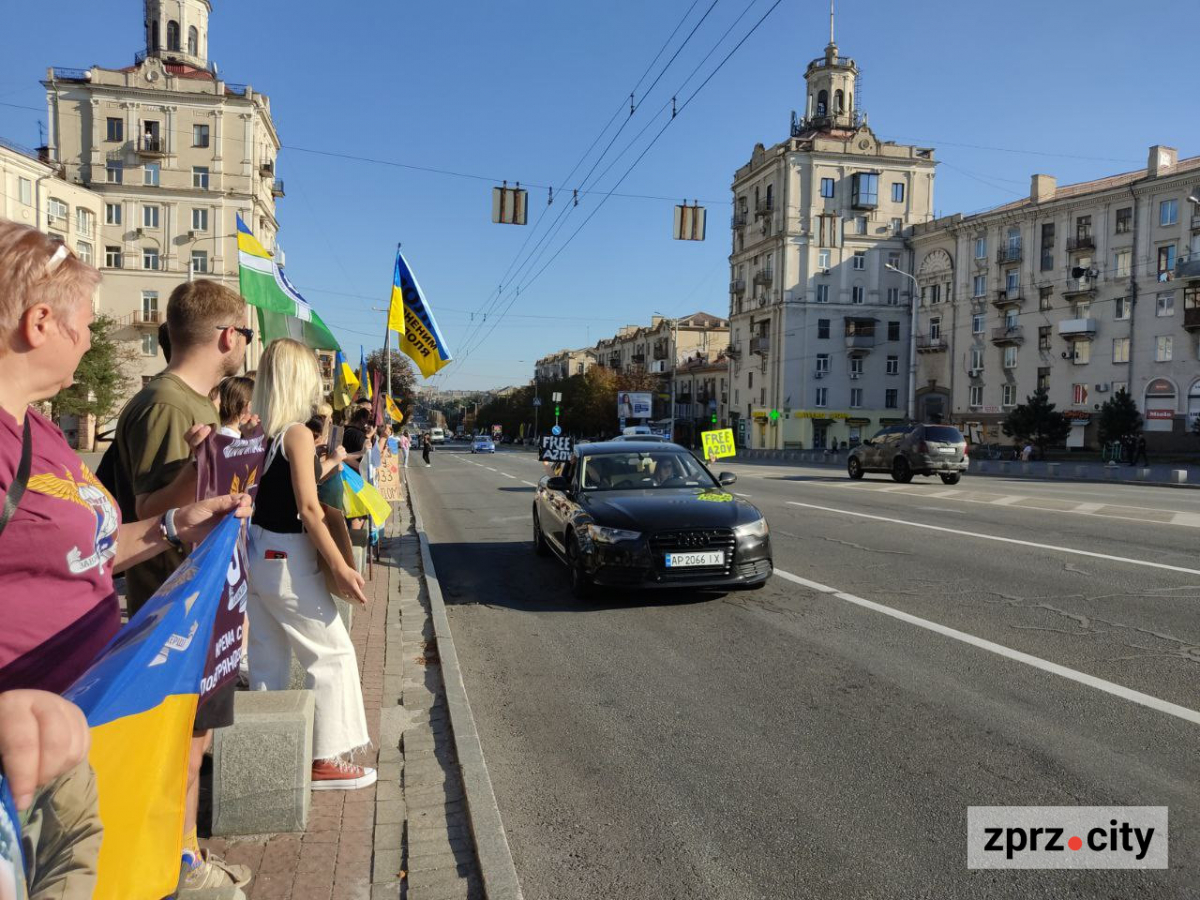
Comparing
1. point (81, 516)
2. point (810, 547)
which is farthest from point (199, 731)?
point (810, 547)

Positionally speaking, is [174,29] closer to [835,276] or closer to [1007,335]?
[835,276]

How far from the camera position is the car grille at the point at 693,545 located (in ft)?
26.1

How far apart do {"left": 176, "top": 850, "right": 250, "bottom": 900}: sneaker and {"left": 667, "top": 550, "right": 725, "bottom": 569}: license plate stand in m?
5.06

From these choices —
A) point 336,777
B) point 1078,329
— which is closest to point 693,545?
point 336,777

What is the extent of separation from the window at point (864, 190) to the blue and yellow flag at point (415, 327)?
211ft

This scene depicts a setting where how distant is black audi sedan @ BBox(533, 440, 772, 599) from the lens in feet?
26.1

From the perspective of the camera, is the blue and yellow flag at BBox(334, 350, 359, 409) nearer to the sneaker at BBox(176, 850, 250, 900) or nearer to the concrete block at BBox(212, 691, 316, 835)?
the concrete block at BBox(212, 691, 316, 835)

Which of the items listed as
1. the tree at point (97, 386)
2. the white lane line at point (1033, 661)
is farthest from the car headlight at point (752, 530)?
the tree at point (97, 386)

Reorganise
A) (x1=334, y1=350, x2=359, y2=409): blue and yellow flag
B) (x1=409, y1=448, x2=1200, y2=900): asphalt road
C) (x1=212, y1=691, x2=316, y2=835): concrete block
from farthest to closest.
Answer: (x1=334, y1=350, x2=359, y2=409): blue and yellow flag → (x1=212, y1=691, x2=316, y2=835): concrete block → (x1=409, y1=448, x2=1200, y2=900): asphalt road

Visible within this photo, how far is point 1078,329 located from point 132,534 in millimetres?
60840

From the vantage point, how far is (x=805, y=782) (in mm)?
4191

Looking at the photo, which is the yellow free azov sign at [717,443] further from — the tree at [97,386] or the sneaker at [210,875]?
the tree at [97,386]

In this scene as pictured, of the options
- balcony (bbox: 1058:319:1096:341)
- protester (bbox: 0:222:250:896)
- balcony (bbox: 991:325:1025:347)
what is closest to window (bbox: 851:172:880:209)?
balcony (bbox: 991:325:1025:347)

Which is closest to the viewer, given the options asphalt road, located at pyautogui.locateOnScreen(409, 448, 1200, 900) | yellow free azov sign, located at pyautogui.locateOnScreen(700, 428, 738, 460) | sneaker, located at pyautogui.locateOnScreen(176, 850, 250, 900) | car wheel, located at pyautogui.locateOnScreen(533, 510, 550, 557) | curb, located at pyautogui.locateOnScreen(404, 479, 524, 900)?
sneaker, located at pyautogui.locateOnScreen(176, 850, 250, 900)
